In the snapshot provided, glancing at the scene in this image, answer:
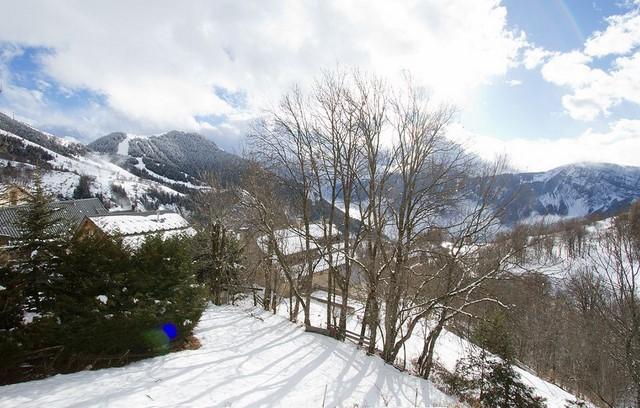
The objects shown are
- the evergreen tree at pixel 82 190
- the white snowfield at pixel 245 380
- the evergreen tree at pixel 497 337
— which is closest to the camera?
→ the white snowfield at pixel 245 380

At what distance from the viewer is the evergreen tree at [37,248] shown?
706cm

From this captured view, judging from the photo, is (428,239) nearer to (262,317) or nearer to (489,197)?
(489,197)

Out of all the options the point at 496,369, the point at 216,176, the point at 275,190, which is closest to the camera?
the point at 496,369

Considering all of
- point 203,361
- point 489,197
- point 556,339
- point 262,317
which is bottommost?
point 556,339

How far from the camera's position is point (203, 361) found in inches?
332

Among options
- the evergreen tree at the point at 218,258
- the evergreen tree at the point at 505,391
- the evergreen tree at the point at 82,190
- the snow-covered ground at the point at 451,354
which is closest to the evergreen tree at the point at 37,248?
the snow-covered ground at the point at 451,354

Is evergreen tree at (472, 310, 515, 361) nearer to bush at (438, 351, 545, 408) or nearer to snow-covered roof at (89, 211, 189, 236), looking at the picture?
bush at (438, 351, 545, 408)

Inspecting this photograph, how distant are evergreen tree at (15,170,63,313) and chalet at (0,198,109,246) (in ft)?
0.50

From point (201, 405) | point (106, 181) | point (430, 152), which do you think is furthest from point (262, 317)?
point (106, 181)

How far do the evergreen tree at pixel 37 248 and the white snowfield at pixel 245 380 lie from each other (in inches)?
70.9

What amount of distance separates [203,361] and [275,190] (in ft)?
32.4

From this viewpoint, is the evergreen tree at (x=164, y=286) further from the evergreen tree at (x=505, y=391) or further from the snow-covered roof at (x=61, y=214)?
the evergreen tree at (x=505, y=391)

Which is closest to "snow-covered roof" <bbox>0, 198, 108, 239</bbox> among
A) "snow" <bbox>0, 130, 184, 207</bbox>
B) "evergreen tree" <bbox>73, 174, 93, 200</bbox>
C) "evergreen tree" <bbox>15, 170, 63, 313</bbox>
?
"evergreen tree" <bbox>15, 170, 63, 313</bbox>

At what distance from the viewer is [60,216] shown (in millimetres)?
8656
